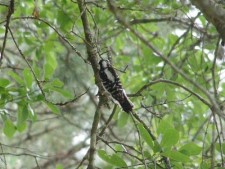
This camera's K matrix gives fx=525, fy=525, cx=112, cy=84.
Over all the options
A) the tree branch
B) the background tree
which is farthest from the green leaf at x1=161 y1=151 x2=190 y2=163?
the tree branch

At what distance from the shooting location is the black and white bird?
3.45ft

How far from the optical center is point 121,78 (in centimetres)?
205

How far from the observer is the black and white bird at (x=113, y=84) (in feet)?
3.45

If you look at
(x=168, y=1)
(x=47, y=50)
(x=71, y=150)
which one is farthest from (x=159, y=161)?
(x=71, y=150)

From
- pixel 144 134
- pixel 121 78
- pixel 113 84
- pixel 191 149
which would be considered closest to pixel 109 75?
pixel 113 84

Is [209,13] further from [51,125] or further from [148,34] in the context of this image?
[51,125]

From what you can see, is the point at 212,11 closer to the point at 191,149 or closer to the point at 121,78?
the point at 191,149

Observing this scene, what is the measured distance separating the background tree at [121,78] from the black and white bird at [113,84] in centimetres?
2

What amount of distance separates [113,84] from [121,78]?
1.00 meters

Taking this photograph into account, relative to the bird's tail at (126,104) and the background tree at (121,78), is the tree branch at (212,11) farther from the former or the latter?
the bird's tail at (126,104)

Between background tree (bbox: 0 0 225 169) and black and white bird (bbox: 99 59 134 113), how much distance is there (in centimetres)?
2

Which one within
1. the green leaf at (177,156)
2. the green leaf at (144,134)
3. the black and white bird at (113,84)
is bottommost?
the green leaf at (177,156)

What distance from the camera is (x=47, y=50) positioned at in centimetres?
186

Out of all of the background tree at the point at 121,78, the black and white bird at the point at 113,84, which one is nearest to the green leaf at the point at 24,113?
the background tree at the point at 121,78
